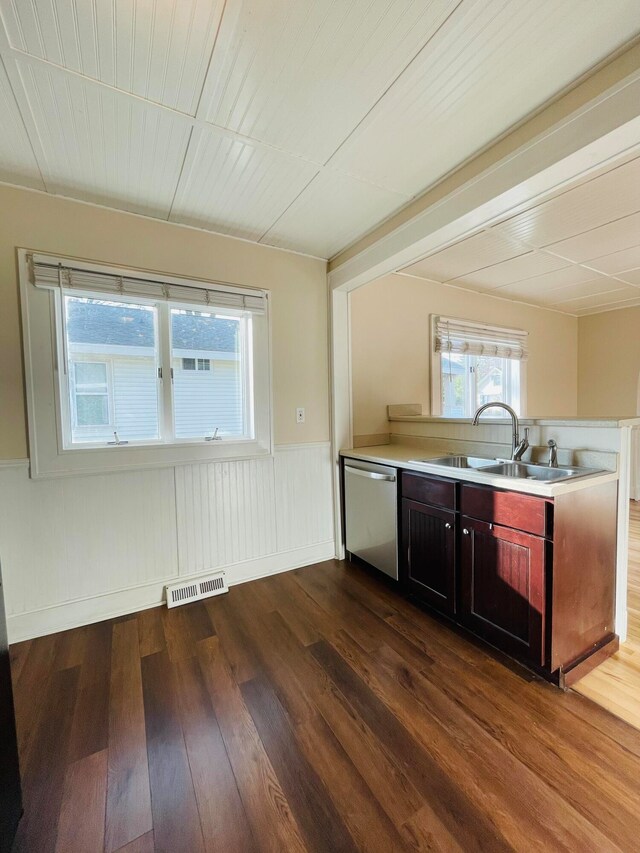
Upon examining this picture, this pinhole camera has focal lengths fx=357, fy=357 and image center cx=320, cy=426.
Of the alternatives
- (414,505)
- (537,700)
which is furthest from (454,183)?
(537,700)

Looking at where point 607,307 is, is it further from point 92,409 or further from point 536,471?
point 92,409

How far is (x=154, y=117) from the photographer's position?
1.50 meters

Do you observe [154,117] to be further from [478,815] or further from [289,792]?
[478,815]

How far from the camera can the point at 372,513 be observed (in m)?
2.59

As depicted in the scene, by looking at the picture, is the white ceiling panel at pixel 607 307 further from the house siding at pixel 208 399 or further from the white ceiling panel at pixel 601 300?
the house siding at pixel 208 399

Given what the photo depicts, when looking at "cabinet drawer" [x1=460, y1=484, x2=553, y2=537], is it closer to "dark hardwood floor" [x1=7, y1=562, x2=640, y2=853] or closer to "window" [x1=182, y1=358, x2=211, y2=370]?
"dark hardwood floor" [x1=7, y1=562, x2=640, y2=853]

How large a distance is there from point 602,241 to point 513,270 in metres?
0.69

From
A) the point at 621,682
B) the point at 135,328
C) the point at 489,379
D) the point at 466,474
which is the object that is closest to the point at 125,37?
the point at 135,328

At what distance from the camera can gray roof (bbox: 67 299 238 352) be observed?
2.13m

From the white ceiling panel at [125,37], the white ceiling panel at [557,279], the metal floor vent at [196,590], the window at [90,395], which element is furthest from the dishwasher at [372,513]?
the white ceiling panel at [557,279]

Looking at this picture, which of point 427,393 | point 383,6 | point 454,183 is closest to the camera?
point 383,6

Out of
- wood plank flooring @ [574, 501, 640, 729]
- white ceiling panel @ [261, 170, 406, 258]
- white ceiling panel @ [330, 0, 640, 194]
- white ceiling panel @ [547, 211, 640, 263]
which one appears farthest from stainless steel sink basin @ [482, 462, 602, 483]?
white ceiling panel @ [547, 211, 640, 263]

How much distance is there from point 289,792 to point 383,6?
2.52 m

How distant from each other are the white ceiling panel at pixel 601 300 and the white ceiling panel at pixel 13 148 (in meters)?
5.05
